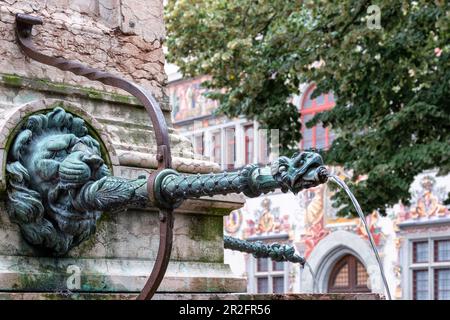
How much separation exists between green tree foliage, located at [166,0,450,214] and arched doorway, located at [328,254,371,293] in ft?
33.7

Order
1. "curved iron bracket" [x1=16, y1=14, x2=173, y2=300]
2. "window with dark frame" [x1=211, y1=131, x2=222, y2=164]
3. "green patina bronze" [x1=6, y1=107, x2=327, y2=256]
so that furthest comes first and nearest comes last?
1. "window with dark frame" [x1=211, y1=131, x2=222, y2=164]
2. "green patina bronze" [x1=6, y1=107, x2=327, y2=256]
3. "curved iron bracket" [x1=16, y1=14, x2=173, y2=300]

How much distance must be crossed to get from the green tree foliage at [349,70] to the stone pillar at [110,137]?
8.76 meters

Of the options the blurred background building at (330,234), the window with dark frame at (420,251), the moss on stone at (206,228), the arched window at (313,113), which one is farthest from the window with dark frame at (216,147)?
the arched window at (313,113)

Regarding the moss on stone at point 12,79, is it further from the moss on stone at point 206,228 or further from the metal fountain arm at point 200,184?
the moss on stone at point 206,228

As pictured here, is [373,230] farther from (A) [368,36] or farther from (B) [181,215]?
(B) [181,215]

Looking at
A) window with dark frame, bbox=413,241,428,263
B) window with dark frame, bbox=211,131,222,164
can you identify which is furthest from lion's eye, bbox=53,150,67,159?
window with dark frame, bbox=413,241,428,263

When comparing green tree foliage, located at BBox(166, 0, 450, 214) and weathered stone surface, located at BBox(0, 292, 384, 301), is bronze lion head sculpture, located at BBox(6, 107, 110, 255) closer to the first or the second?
weathered stone surface, located at BBox(0, 292, 384, 301)

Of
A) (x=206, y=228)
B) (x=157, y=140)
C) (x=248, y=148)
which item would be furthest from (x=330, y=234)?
(x=157, y=140)

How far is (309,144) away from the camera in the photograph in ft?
89.9

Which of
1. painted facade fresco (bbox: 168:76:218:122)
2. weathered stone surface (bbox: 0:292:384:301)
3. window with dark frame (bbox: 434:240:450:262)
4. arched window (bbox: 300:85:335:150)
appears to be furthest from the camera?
painted facade fresco (bbox: 168:76:218:122)

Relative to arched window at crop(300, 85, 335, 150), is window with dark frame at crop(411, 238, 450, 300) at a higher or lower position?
lower

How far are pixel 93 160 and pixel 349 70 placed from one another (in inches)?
422

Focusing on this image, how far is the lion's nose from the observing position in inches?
209
